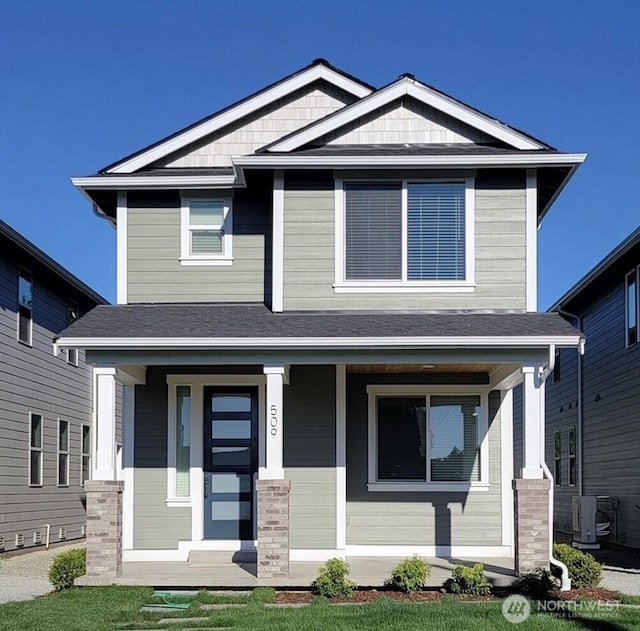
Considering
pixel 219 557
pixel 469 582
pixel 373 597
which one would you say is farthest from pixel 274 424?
pixel 469 582

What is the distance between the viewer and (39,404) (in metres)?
18.7

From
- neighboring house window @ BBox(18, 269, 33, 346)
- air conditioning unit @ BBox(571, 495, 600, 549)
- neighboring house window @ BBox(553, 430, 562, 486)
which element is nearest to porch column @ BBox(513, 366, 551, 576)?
air conditioning unit @ BBox(571, 495, 600, 549)

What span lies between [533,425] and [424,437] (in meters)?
2.46

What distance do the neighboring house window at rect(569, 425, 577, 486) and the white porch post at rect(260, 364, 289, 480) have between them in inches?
455

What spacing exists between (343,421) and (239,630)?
479cm

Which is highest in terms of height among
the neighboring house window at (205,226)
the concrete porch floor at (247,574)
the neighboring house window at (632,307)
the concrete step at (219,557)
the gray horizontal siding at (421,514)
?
the neighboring house window at (205,226)

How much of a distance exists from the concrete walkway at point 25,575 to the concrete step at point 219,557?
1851mm

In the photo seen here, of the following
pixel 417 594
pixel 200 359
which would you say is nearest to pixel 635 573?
pixel 417 594

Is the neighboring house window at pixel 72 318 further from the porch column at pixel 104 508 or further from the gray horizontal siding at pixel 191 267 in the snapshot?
the porch column at pixel 104 508

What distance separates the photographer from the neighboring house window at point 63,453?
20.1 meters

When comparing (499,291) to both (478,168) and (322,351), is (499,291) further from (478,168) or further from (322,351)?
(322,351)

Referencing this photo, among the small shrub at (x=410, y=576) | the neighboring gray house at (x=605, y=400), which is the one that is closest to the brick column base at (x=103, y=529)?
the small shrub at (x=410, y=576)

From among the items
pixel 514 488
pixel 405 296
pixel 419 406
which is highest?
pixel 405 296

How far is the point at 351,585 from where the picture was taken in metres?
10.9
